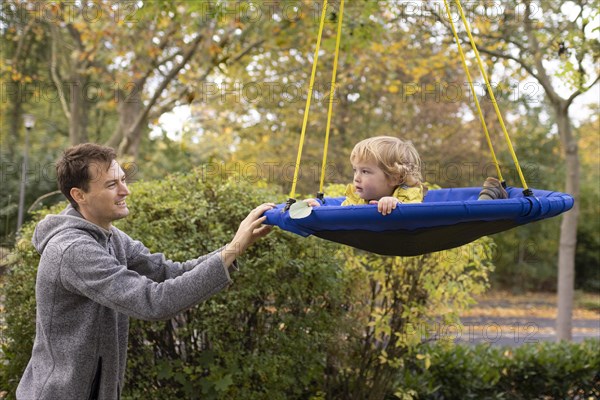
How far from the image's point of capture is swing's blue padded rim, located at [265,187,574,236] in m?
1.91

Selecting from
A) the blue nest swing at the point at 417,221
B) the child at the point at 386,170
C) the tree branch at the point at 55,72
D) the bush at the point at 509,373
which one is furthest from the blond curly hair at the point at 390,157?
the tree branch at the point at 55,72

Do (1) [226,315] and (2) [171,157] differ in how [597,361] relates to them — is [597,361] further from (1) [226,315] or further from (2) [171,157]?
(2) [171,157]

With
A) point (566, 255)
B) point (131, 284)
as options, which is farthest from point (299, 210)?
point (566, 255)

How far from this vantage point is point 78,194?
213cm

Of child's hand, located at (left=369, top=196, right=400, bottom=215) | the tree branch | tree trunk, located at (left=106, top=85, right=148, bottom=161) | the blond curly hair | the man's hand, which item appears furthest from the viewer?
the tree branch

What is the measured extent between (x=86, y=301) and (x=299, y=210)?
29.7 inches

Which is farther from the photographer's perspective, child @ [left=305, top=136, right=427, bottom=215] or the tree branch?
the tree branch

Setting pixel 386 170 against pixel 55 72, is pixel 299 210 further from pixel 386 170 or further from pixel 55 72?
pixel 55 72

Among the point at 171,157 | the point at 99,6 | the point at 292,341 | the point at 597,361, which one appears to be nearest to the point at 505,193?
the point at 292,341

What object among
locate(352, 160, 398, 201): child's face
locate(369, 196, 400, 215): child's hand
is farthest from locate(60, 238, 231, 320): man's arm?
locate(352, 160, 398, 201): child's face

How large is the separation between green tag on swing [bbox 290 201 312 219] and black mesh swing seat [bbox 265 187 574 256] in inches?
0.8

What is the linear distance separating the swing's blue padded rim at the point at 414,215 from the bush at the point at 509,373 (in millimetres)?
2545

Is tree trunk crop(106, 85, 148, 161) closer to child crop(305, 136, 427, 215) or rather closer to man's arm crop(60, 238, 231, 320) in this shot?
child crop(305, 136, 427, 215)

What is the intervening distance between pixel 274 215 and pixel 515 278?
1581 cm
